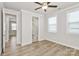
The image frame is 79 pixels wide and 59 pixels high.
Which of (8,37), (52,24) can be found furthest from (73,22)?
(8,37)

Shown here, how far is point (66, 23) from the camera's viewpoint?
5.20 m

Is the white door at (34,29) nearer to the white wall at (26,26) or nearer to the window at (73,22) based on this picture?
the white wall at (26,26)

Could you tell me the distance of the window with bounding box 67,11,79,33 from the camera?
184 inches

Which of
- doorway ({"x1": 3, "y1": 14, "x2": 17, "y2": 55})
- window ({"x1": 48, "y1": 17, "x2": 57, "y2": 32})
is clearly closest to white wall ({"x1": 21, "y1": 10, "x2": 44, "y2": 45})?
doorway ({"x1": 3, "y1": 14, "x2": 17, "y2": 55})

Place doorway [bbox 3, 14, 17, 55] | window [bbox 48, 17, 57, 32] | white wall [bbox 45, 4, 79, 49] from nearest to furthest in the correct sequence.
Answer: doorway [bbox 3, 14, 17, 55], white wall [bbox 45, 4, 79, 49], window [bbox 48, 17, 57, 32]

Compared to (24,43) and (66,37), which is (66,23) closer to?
(66,37)

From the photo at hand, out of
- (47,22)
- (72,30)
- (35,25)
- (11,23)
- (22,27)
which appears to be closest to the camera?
(72,30)

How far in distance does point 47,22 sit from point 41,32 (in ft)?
3.31

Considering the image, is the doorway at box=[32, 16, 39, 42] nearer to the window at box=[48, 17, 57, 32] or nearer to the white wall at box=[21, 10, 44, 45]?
the white wall at box=[21, 10, 44, 45]

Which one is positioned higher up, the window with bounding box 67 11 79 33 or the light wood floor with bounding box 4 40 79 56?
the window with bounding box 67 11 79 33

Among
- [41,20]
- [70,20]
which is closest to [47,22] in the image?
[41,20]

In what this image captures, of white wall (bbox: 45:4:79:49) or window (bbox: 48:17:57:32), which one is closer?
white wall (bbox: 45:4:79:49)

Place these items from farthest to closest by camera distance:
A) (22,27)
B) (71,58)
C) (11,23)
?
(11,23) < (22,27) < (71,58)

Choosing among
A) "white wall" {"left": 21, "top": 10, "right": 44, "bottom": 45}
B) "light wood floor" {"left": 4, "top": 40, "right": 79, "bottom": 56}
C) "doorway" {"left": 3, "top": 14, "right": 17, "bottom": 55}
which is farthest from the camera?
"white wall" {"left": 21, "top": 10, "right": 44, "bottom": 45}
